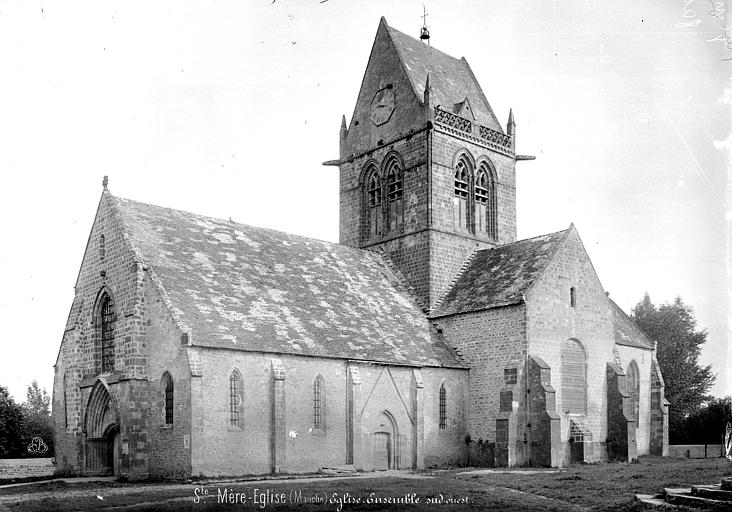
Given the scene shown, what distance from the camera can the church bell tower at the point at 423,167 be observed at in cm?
4816

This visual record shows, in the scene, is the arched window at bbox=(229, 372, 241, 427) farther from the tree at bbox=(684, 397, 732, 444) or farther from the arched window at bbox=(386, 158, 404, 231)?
the tree at bbox=(684, 397, 732, 444)

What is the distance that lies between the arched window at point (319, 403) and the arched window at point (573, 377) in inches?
494

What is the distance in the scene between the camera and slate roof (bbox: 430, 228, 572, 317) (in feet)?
142

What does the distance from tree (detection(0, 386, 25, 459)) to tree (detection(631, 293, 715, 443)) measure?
4866 cm

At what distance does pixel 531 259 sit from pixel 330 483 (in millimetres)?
19216

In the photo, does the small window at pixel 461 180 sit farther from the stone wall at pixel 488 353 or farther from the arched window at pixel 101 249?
the arched window at pixel 101 249

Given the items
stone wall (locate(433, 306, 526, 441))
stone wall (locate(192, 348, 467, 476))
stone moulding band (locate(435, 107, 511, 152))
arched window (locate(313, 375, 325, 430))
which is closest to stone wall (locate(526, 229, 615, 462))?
stone wall (locate(433, 306, 526, 441))

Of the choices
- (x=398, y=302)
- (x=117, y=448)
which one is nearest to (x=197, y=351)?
(x=117, y=448)

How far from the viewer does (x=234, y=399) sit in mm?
34562

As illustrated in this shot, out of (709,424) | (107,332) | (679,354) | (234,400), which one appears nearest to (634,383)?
(709,424)

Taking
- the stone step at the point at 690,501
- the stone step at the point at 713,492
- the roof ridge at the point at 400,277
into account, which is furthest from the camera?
the roof ridge at the point at 400,277

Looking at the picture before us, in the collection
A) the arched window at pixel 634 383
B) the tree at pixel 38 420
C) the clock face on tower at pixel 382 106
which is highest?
the clock face on tower at pixel 382 106

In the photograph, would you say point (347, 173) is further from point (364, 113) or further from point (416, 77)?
point (416, 77)

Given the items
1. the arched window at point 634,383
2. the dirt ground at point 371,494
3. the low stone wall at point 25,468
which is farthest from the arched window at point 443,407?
the low stone wall at point 25,468
